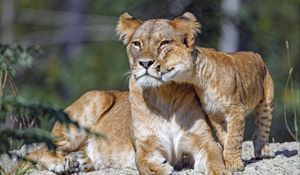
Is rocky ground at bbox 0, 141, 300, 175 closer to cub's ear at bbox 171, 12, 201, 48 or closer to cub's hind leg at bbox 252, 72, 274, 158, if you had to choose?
cub's hind leg at bbox 252, 72, 274, 158

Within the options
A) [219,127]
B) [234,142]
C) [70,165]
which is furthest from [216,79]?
[70,165]

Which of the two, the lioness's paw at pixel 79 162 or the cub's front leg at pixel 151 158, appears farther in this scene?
the lioness's paw at pixel 79 162

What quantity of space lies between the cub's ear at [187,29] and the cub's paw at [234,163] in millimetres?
911

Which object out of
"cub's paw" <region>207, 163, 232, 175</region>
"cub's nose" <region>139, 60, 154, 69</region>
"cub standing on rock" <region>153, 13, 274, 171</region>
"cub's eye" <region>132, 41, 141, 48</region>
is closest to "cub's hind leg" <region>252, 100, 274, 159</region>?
"cub standing on rock" <region>153, 13, 274, 171</region>

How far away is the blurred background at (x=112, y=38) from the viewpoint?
15.6 m

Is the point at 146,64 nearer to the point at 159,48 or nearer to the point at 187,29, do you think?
the point at 159,48

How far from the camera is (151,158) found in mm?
8836

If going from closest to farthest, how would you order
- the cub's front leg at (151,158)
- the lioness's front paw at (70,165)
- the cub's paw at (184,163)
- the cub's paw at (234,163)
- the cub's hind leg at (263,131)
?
the cub's front leg at (151,158) → the cub's paw at (234,163) → the cub's paw at (184,163) → the cub's hind leg at (263,131) → the lioness's front paw at (70,165)

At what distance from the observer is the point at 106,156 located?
9.90 m

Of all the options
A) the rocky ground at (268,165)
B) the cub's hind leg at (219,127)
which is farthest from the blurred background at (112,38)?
the cub's hind leg at (219,127)

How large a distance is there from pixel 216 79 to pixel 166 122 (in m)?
0.50

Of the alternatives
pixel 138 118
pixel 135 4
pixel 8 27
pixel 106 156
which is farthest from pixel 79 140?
pixel 8 27

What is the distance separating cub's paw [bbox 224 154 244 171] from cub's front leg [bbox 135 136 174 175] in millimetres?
453

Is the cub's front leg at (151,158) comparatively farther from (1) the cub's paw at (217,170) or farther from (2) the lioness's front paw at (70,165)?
(2) the lioness's front paw at (70,165)
